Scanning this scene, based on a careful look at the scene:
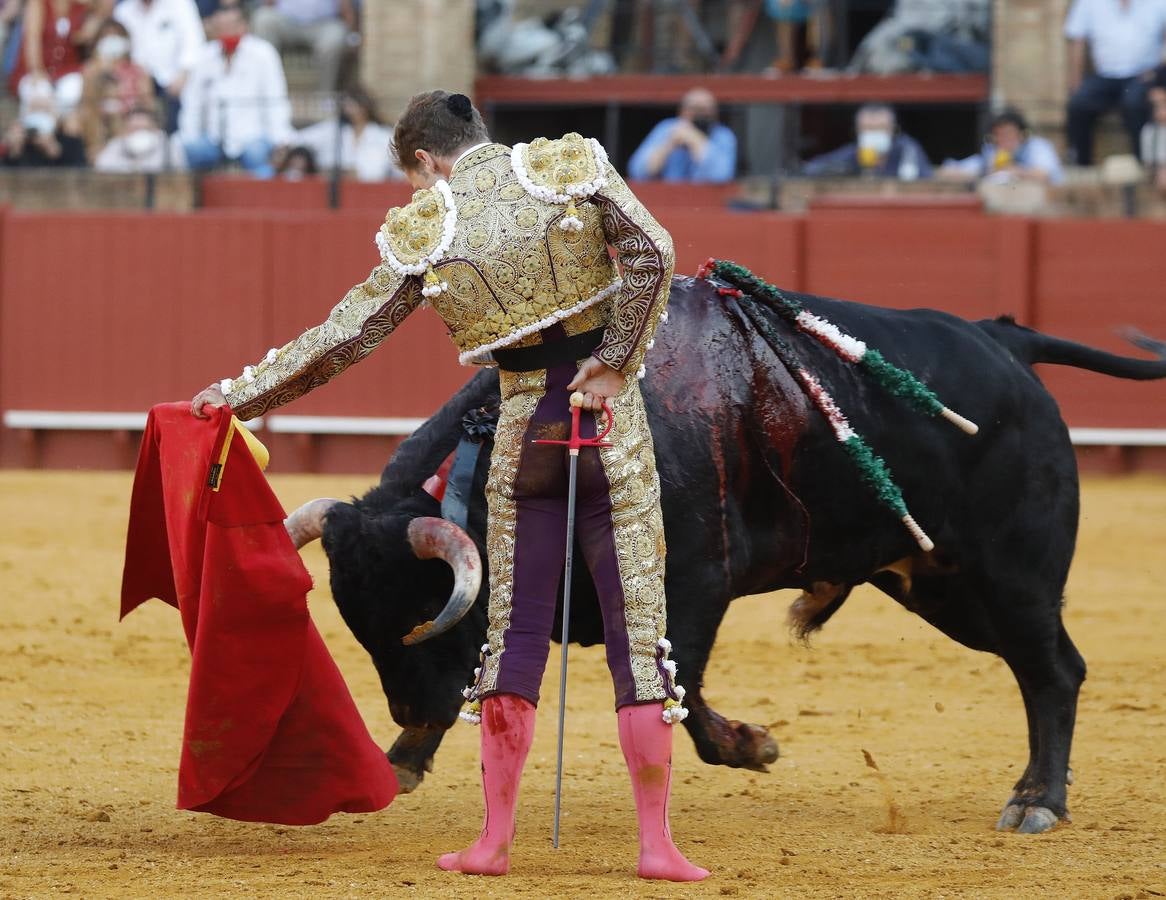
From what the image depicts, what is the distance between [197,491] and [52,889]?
77cm

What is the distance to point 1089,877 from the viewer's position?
11.2 ft

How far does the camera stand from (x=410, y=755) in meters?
4.20

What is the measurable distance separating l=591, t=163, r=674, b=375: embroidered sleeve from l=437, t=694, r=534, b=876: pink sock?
2.09ft

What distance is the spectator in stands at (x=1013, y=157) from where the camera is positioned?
10.2 meters

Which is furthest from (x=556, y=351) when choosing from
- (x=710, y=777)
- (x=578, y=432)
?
(x=710, y=777)

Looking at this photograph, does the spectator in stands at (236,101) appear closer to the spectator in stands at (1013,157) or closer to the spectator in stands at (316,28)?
the spectator in stands at (316,28)

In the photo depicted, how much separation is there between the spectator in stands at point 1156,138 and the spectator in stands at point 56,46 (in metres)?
6.30

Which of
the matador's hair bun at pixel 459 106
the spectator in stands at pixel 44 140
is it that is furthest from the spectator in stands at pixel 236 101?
the matador's hair bun at pixel 459 106

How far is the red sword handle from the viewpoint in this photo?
3268mm

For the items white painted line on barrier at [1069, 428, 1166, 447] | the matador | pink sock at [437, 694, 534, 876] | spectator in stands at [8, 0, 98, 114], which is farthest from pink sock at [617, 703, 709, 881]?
spectator in stands at [8, 0, 98, 114]

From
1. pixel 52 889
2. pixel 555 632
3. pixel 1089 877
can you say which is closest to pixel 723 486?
pixel 555 632

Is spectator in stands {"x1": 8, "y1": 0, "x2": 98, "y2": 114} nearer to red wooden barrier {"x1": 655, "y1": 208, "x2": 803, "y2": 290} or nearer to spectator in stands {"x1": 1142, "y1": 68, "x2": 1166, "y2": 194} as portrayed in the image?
red wooden barrier {"x1": 655, "y1": 208, "x2": 803, "y2": 290}

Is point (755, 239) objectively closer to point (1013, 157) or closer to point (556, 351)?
point (1013, 157)

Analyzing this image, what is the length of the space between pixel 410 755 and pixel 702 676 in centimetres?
81
